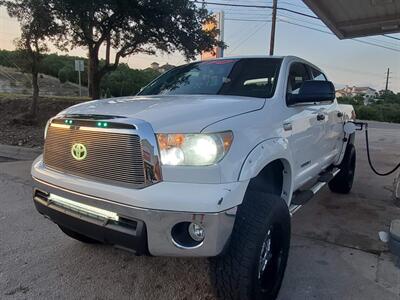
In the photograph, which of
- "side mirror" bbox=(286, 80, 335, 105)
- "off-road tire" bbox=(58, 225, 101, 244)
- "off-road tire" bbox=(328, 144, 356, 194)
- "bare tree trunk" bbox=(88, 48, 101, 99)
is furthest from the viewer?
"bare tree trunk" bbox=(88, 48, 101, 99)

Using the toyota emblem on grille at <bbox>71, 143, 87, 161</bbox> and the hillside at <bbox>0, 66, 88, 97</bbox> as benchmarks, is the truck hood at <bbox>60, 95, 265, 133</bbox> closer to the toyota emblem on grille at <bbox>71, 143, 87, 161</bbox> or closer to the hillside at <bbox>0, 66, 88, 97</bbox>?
the toyota emblem on grille at <bbox>71, 143, 87, 161</bbox>

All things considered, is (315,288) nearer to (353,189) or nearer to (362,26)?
(353,189)

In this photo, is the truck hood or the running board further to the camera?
the running board

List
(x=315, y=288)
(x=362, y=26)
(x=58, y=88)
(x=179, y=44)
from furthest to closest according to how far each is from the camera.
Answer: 1. (x=58, y=88)
2. (x=179, y=44)
3. (x=362, y=26)
4. (x=315, y=288)

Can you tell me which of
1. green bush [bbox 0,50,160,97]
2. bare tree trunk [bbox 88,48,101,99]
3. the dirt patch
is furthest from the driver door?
green bush [bbox 0,50,160,97]

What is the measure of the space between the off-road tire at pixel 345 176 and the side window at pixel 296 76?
1.90 m

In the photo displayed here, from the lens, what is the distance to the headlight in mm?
2393

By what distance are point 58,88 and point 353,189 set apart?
22.0m

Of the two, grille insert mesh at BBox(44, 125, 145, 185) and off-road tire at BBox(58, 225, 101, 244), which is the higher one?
grille insert mesh at BBox(44, 125, 145, 185)

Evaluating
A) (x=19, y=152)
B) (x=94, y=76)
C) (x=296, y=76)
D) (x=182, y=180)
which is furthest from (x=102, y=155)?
(x=94, y=76)

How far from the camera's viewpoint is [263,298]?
8.96 feet

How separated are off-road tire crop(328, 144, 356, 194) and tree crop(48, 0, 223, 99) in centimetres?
700

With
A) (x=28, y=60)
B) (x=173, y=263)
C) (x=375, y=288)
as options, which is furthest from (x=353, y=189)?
(x=28, y=60)

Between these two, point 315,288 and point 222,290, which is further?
point 315,288
